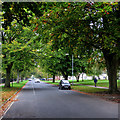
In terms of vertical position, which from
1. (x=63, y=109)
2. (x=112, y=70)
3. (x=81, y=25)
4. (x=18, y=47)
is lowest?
(x=63, y=109)

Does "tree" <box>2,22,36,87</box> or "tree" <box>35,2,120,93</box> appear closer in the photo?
"tree" <box>35,2,120,93</box>

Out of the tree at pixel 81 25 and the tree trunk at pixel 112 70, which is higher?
the tree at pixel 81 25

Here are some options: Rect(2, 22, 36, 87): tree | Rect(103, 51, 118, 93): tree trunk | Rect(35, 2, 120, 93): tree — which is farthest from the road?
Rect(2, 22, 36, 87): tree

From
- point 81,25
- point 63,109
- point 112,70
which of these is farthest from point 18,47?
point 63,109

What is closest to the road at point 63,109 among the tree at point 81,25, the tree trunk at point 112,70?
the tree at point 81,25

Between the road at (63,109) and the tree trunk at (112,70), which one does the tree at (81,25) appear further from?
the road at (63,109)

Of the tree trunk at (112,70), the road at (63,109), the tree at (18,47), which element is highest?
the tree at (18,47)

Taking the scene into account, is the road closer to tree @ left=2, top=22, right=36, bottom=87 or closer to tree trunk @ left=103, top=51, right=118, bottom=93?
tree trunk @ left=103, top=51, right=118, bottom=93

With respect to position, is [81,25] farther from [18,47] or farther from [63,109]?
[18,47]

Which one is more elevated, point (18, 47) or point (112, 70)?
point (18, 47)

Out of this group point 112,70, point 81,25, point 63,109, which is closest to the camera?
point 63,109

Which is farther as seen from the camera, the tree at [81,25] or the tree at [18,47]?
the tree at [18,47]

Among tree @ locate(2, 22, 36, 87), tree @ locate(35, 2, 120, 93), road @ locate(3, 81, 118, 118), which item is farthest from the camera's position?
tree @ locate(2, 22, 36, 87)

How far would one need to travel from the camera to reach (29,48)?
2280cm
